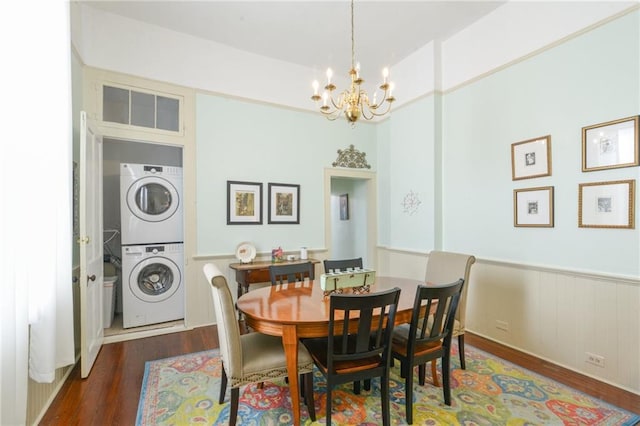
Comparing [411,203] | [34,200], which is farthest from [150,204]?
[411,203]

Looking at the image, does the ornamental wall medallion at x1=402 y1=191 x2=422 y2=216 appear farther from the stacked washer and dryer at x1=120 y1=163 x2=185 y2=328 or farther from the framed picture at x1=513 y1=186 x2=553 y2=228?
the stacked washer and dryer at x1=120 y1=163 x2=185 y2=328

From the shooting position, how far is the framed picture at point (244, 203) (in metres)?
3.85

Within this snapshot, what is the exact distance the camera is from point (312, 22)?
3.39m

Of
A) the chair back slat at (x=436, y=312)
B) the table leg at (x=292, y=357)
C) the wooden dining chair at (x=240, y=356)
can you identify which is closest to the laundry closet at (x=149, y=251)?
the wooden dining chair at (x=240, y=356)

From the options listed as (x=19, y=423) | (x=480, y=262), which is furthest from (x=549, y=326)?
(x=19, y=423)

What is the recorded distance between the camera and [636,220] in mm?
2252

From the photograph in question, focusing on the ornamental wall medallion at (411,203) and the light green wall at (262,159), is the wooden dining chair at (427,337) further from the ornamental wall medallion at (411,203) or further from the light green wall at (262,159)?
the light green wall at (262,159)

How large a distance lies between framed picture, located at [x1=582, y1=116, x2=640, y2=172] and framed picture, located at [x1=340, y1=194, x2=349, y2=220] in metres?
3.64

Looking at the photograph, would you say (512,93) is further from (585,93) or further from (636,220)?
(636,220)

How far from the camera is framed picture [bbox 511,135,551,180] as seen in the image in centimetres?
280

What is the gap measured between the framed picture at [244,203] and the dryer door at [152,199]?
69 cm

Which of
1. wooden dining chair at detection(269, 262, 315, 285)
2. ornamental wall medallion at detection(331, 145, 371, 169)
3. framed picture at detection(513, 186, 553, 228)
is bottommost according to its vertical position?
wooden dining chair at detection(269, 262, 315, 285)

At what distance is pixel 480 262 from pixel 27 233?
3877 millimetres

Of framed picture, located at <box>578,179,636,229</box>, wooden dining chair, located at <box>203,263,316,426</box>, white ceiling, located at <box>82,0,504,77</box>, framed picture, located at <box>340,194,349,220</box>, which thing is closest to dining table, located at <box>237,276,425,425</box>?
wooden dining chair, located at <box>203,263,316,426</box>
